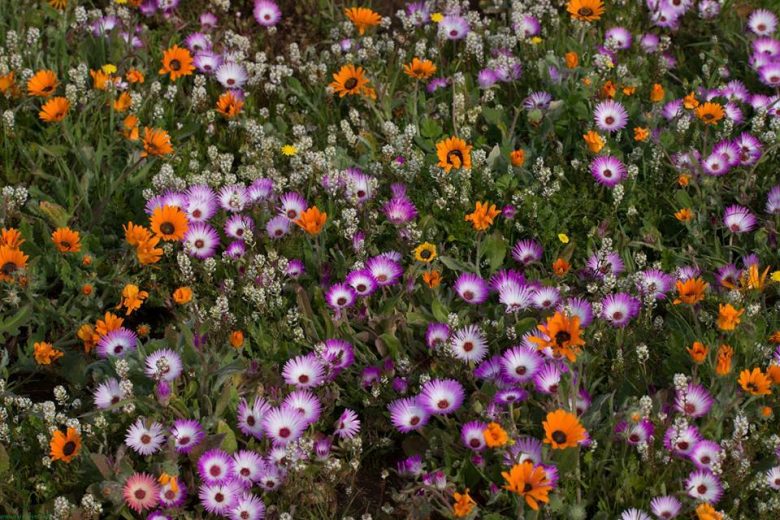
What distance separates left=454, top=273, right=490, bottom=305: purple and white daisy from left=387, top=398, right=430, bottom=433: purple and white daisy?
0.49 meters

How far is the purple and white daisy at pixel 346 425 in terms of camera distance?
3.12m

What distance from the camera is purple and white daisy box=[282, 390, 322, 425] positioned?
310 centimetres

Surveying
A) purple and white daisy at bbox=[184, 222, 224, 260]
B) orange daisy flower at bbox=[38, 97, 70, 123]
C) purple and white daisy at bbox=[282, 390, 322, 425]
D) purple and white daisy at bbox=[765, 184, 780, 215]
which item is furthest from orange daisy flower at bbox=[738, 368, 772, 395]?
orange daisy flower at bbox=[38, 97, 70, 123]

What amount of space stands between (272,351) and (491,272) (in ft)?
2.71

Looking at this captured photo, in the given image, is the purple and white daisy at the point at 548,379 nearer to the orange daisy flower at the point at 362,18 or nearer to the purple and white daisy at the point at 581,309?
the purple and white daisy at the point at 581,309

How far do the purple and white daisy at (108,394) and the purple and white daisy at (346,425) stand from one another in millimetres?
666

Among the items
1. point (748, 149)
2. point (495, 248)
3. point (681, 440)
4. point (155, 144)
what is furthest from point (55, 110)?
point (748, 149)

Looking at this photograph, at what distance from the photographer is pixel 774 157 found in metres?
3.98

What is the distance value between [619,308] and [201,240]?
4.85 ft

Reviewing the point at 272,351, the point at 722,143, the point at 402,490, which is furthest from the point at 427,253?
the point at 722,143

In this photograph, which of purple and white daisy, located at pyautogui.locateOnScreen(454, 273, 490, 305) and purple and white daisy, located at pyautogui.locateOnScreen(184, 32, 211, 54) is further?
purple and white daisy, located at pyautogui.locateOnScreen(184, 32, 211, 54)

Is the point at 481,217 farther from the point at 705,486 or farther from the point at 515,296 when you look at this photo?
the point at 705,486

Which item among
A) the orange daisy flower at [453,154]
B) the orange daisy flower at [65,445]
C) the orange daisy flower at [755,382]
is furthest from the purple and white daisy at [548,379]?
Answer: the orange daisy flower at [65,445]

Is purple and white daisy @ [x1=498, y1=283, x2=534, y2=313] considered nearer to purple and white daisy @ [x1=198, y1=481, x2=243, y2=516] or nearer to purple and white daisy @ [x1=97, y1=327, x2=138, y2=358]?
purple and white daisy @ [x1=198, y1=481, x2=243, y2=516]
